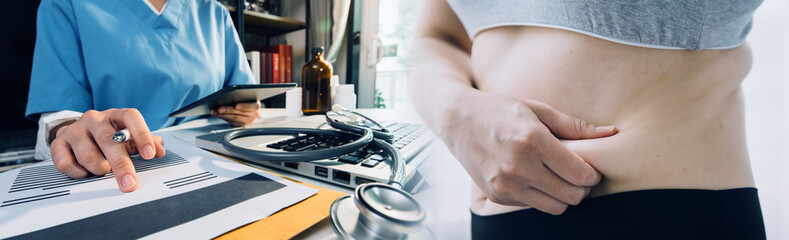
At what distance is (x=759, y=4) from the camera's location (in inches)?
8.8

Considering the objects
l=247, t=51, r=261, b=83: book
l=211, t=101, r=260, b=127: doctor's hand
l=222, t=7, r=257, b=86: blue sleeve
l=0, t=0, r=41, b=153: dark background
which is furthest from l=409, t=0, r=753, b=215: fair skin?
l=0, t=0, r=41, b=153: dark background

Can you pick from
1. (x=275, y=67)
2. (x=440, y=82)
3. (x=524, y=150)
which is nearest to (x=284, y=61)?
(x=275, y=67)

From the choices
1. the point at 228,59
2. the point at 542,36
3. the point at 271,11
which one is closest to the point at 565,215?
the point at 542,36

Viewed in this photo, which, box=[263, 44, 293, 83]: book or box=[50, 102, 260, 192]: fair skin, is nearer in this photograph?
box=[50, 102, 260, 192]: fair skin

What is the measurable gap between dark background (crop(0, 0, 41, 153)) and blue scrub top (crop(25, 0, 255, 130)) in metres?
0.55

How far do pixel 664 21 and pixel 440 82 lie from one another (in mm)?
184

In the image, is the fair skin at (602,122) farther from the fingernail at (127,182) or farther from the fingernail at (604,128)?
the fingernail at (127,182)

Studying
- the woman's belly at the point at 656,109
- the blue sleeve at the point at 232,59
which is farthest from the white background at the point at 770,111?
the blue sleeve at the point at 232,59

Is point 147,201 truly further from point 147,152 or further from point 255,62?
point 255,62

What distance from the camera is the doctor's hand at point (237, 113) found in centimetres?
73

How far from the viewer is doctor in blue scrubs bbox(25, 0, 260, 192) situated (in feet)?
2.14

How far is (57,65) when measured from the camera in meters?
0.67

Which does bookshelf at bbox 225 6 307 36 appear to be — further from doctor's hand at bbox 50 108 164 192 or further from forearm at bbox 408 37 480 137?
forearm at bbox 408 37 480 137

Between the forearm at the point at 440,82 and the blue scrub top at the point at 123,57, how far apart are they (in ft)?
2.40
